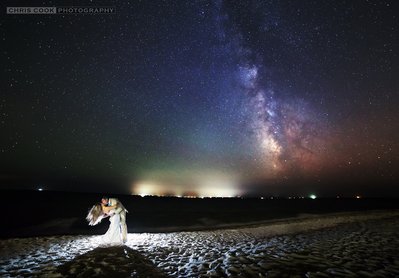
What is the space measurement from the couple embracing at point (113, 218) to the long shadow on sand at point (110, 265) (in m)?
2.36

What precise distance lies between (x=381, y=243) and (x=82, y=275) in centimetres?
1559

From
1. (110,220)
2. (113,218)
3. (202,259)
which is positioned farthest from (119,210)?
(202,259)

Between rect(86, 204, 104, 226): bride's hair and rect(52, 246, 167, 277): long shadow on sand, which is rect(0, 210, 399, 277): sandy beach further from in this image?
rect(86, 204, 104, 226): bride's hair

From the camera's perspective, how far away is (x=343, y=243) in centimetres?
1407

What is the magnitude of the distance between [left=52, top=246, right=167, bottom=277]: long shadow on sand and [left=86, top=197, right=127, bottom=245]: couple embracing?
236cm

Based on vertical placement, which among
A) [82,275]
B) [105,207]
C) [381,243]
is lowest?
[381,243]

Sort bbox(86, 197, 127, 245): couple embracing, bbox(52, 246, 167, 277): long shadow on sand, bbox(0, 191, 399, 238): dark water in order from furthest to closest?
bbox(0, 191, 399, 238): dark water → bbox(86, 197, 127, 245): couple embracing → bbox(52, 246, 167, 277): long shadow on sand

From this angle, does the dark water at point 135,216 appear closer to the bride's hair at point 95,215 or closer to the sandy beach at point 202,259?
the bride's hair at point 95,215

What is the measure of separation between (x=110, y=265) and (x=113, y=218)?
5.45 meters

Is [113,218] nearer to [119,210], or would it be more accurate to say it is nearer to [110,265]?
[119,210]

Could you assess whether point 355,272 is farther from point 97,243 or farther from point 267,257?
point 97,243

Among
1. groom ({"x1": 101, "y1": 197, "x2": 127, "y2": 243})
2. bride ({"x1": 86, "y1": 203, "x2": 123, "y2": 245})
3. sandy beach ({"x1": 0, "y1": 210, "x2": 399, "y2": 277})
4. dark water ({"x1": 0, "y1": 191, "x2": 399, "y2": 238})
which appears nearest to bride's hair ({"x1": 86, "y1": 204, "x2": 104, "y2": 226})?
bride ({"x1": 86, "y1": 203, "x2": 123, "y2": 245})

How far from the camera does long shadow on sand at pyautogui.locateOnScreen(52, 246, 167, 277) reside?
8.59 m

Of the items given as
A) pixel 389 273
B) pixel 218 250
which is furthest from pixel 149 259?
pixel 389 273
